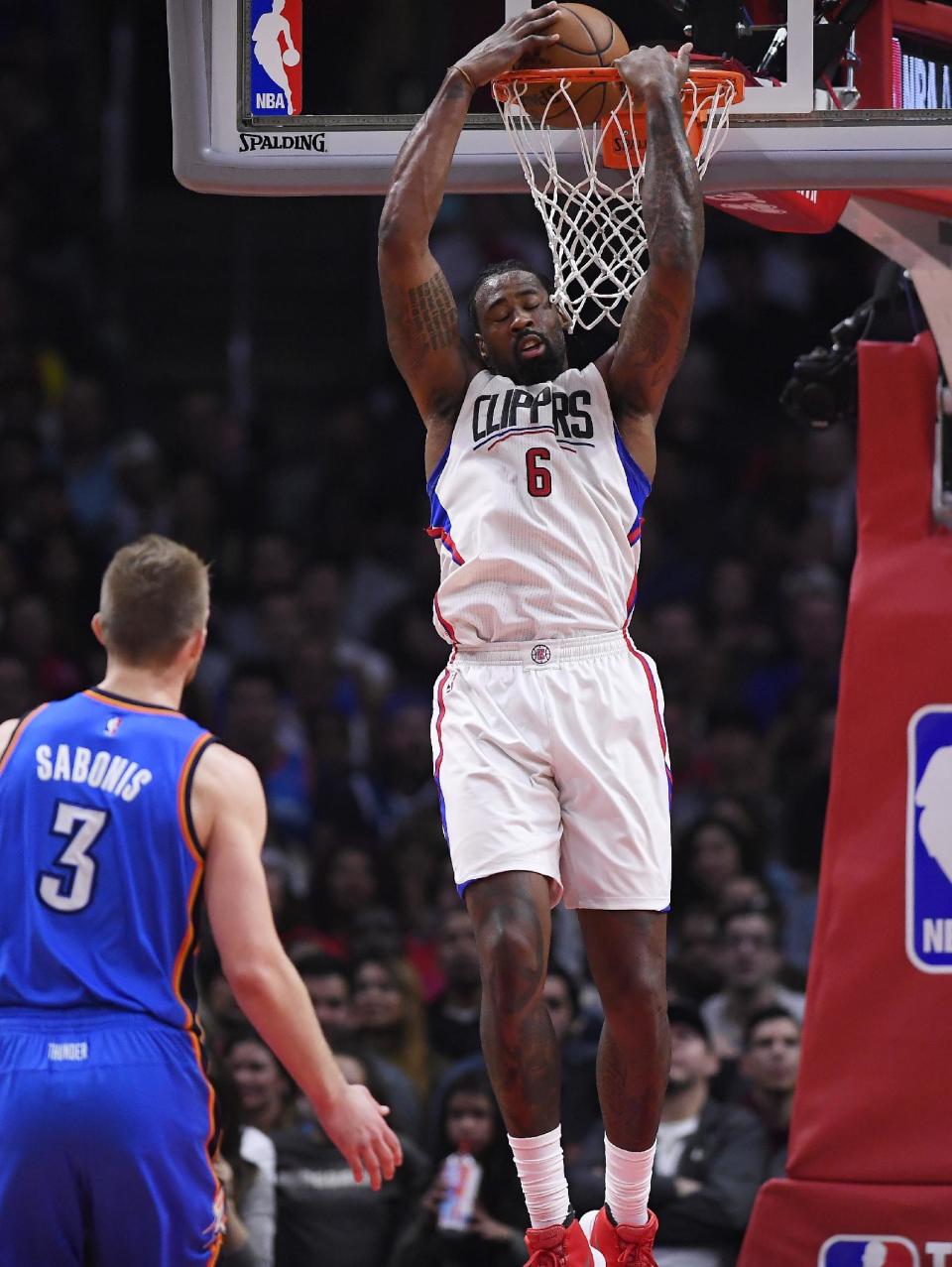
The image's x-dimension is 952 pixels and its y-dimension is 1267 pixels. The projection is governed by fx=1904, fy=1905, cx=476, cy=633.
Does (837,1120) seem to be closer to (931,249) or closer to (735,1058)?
(735,1058)

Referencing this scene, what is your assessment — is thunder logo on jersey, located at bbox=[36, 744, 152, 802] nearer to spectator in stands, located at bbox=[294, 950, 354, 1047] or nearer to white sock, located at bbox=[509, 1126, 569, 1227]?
white sock, located at bbox=[509, 1126, 569, 1227]

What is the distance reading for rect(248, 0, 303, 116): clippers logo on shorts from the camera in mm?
5188

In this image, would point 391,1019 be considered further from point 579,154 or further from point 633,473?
point 579,154

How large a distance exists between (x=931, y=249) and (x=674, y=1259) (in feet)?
11.6

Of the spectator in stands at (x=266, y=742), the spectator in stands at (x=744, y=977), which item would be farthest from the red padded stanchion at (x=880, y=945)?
the spectator in stands at (x=266, y=742)

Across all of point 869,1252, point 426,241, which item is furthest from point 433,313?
point 869,1252

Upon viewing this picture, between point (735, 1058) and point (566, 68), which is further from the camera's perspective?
point (735, 1058)

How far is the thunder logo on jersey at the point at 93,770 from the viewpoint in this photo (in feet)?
14.4

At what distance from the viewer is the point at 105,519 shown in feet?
35.7

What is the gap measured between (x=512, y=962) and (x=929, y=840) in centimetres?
181

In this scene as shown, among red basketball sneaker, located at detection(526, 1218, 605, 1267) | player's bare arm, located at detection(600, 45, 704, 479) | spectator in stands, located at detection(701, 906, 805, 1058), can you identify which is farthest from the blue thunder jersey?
spectator in stands, located at detection(701, 906, 805, 1058)

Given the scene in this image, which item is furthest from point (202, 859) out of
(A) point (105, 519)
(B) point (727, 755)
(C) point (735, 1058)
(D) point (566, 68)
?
(A) point (105, 519)

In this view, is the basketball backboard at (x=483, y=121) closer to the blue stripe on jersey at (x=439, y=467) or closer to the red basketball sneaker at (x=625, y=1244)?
the blue stripe on jersey at (x=439, y=467)

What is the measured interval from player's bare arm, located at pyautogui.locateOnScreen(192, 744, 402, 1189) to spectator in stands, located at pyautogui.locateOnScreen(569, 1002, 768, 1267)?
2.30 metres
